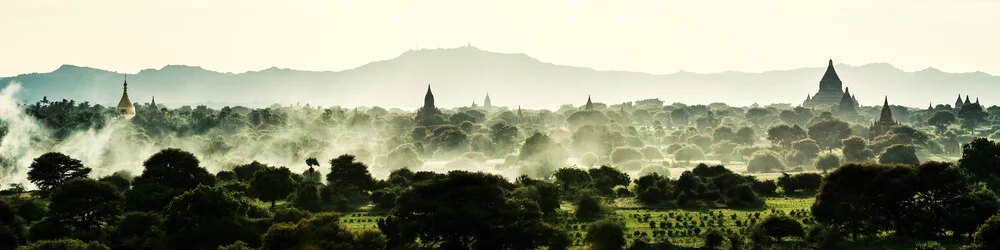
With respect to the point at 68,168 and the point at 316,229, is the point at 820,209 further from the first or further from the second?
the point at 68,168

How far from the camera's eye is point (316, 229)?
48.4 meters

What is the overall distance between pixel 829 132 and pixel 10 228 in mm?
165067

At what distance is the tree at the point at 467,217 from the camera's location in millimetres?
55344

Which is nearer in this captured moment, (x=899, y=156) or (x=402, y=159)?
(x=899, y=156)

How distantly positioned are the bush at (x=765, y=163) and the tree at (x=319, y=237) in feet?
364

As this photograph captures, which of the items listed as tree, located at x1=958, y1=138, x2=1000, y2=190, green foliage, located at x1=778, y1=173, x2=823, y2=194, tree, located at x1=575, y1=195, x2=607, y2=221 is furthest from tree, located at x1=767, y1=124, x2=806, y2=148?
tree, located at x1=575, y1=195, x2=607, y2=221

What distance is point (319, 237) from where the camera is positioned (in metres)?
48.0

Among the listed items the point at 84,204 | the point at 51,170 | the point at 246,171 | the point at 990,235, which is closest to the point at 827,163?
the point at 246,171

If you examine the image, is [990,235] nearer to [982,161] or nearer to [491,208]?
[491,208]

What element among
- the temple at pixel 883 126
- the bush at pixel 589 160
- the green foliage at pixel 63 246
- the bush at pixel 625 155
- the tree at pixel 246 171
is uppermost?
the temple at pixel 883 126

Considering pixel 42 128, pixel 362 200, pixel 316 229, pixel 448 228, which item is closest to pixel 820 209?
pixel 448 228

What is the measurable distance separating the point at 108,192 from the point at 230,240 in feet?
50.7

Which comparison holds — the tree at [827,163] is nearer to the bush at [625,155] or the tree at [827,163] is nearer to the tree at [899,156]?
the tree at [899,156]

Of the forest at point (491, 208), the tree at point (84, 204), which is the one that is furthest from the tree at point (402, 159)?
the tree at point (84, 204)
